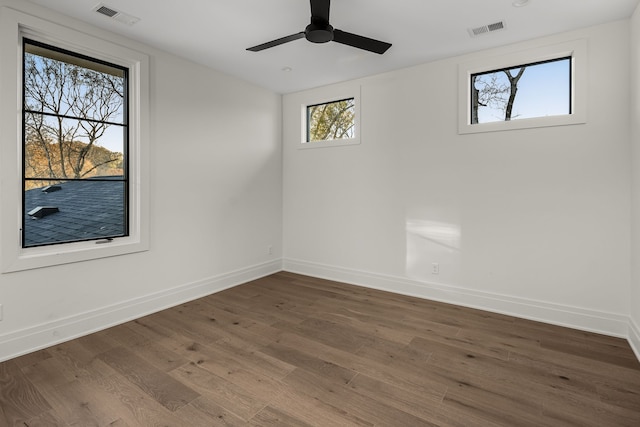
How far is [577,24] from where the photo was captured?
291 centimetres

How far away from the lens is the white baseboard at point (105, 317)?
8.34 feet

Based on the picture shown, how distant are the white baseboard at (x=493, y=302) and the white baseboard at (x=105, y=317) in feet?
4.74

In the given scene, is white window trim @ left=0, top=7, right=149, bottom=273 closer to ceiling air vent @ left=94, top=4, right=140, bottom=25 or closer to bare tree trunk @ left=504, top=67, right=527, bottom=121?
ceiling air vent @ left=94, top=4, right=140, bottom=25

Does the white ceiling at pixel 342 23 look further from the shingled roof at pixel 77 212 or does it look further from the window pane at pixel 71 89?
the shingled roof at pixel 77 212

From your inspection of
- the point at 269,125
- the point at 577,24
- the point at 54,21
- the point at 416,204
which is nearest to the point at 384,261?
the point at 416,204

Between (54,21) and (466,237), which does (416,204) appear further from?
(54,21)

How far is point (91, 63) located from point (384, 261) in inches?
146

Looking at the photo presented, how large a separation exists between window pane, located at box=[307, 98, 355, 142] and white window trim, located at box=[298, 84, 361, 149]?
0.26ft

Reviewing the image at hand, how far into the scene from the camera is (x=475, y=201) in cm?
354

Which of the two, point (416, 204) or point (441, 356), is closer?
point (441, 356)

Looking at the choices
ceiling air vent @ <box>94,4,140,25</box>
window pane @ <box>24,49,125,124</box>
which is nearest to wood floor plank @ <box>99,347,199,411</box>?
window pane @ <box>24,49,125,124</box>

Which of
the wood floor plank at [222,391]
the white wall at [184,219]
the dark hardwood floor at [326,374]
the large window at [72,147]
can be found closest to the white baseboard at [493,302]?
the dark hardwood floor at [326,374]

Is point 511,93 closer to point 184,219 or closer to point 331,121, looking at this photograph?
point 331,121

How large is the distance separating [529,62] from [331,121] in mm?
2382
